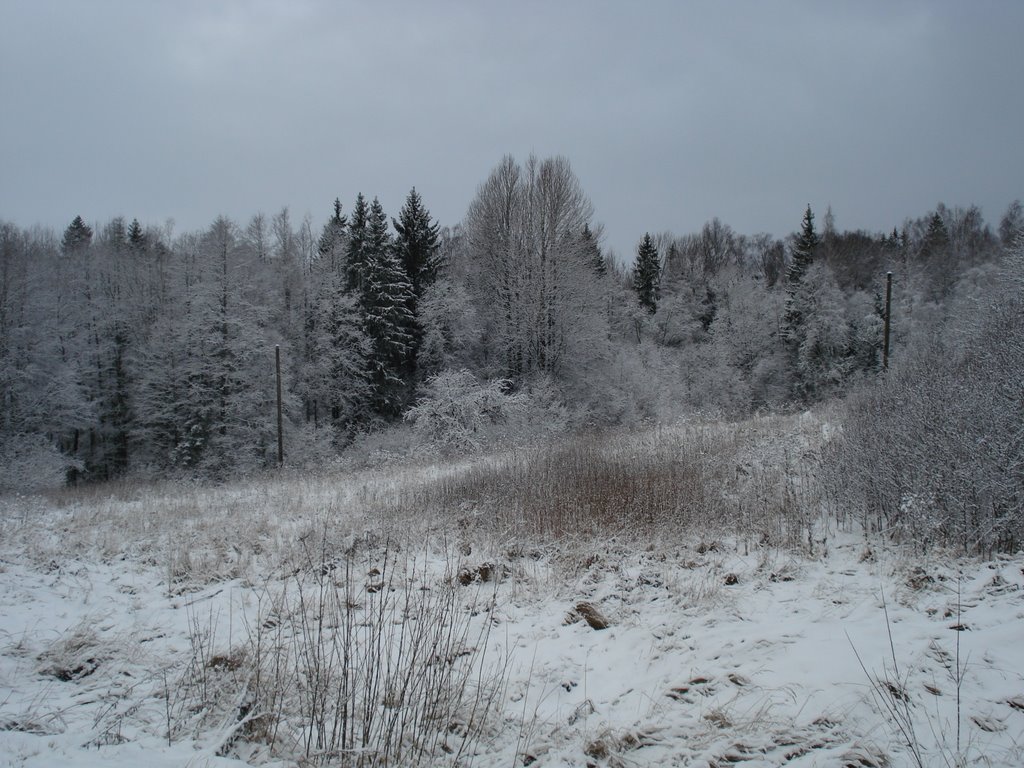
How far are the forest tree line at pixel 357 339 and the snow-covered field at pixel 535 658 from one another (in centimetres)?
1468

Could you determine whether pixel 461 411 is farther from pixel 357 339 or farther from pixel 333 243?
pixel 333 243

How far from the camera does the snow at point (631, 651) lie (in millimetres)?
2676

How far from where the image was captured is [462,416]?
23.4m

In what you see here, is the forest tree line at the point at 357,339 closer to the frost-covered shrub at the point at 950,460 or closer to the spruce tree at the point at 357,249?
the spruce tree at the point at 357,249

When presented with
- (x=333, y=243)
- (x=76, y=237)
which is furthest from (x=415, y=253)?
(x=76, y=237)

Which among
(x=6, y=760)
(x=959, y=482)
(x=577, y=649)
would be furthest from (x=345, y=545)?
(x=959, y=482)

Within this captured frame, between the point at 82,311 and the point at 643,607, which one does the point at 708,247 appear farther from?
the point at 643,607

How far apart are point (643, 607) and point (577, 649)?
0.96 m

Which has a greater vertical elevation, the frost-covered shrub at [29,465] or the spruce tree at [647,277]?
the spruce tree at [647,277]

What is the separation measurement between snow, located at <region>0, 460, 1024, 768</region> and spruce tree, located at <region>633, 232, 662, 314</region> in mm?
49465

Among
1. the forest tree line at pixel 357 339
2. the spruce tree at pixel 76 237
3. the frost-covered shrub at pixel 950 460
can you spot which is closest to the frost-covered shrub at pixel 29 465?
the forest tree line at pixel 357 339

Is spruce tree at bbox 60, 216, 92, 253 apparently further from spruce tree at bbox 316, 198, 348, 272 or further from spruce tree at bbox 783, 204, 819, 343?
spruce tree at bbox 783, 204, 819, 343

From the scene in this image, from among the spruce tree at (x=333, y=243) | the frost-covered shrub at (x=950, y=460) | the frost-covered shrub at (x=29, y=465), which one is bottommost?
the frost-covered shrub at (x=29, y=465)

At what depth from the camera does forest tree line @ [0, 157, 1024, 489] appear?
25.0 m
